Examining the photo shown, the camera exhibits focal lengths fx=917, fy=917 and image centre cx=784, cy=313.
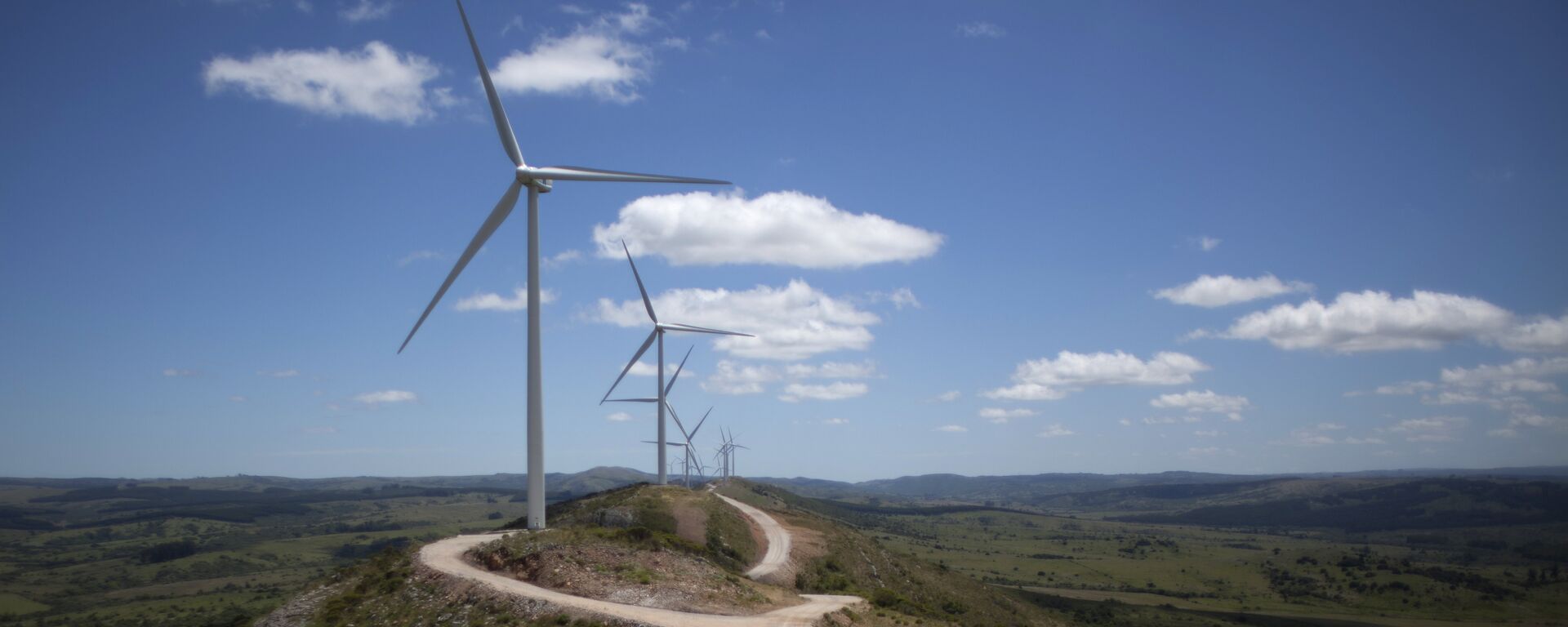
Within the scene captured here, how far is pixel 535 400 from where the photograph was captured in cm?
6888

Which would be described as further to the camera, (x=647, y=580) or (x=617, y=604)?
(x=647, y=580)

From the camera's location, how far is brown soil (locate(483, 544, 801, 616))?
188 feet

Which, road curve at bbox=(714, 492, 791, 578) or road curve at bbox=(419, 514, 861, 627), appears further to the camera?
road curve at bbox=(714, 492, 791, 578)

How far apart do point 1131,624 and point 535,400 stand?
4367 inches

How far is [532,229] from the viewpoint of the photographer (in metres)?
70.8

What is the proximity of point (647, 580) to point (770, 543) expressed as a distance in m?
37.3

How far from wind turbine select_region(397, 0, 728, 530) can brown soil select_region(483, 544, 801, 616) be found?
7.81 meters

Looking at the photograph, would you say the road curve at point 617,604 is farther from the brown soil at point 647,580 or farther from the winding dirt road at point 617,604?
the brown soil at point 647,580

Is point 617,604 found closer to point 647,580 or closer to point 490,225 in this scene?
point 647,580

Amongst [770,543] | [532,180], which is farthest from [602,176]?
[770,543]

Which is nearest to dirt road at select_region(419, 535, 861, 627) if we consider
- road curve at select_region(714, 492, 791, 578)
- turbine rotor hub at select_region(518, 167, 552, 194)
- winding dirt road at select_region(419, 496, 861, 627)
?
winding dirt road at select_region(419, 496, 861, 627)

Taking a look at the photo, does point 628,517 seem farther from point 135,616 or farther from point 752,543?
point 135,616

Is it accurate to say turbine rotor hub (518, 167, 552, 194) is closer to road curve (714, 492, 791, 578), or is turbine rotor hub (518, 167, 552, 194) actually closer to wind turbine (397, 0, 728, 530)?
wind turbine (397, 0, 728, 530)

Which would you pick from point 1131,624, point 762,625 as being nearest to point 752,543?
point 762,625
